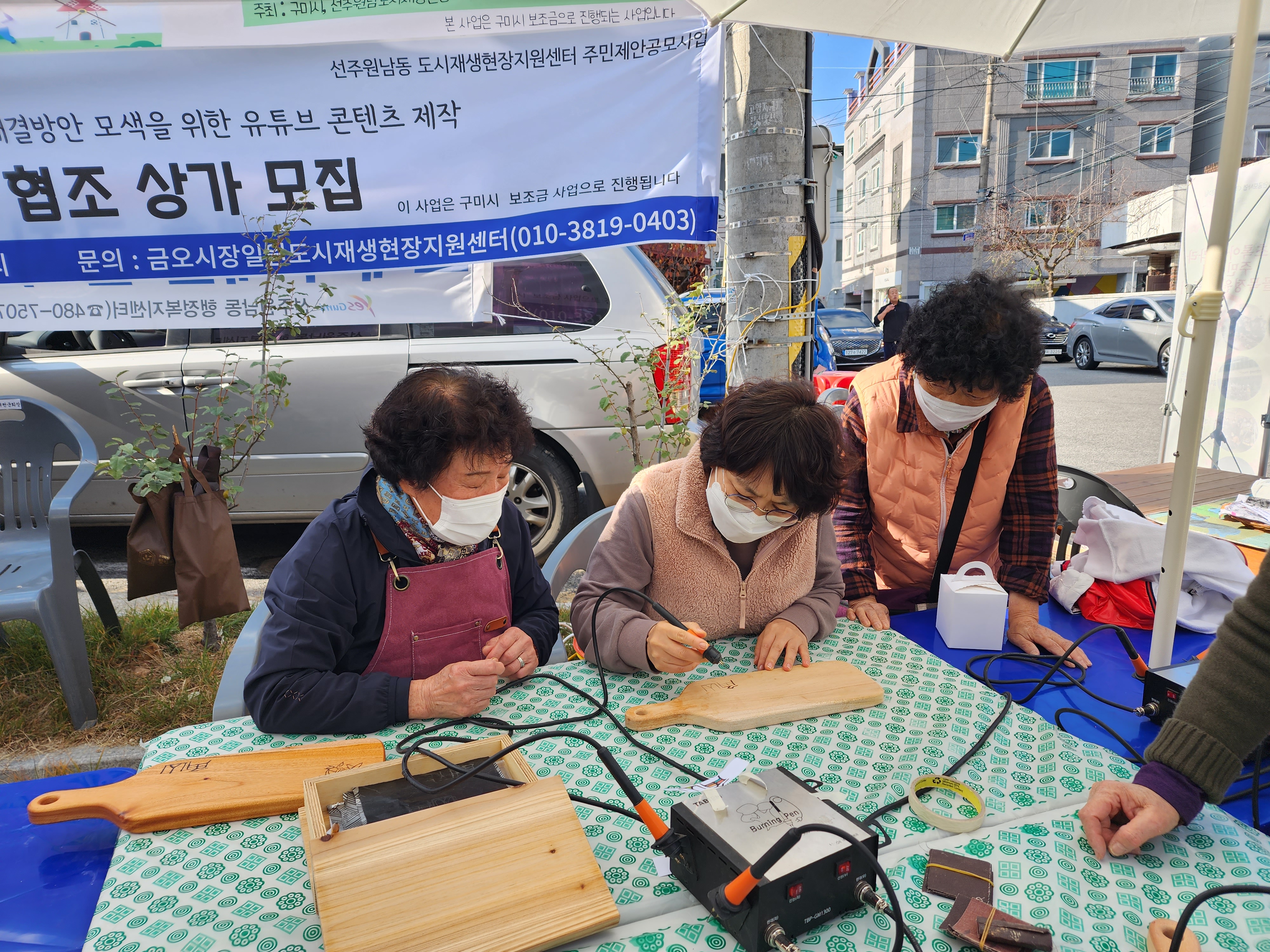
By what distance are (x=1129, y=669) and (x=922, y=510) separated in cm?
64

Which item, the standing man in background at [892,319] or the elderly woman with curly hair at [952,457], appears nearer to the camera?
the elderly woman with curly hair at [952,457]

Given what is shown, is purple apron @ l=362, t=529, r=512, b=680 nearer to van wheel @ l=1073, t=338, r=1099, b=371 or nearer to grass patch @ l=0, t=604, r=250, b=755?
grass patch @ l=0, t=604, r=250, b=755

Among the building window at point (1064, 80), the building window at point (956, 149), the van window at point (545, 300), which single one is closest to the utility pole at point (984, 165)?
the building window at point (956, 149)

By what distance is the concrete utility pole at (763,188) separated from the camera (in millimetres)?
3002

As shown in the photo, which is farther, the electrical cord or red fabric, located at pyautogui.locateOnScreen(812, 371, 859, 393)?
red fabric, located at pyautogui.locateOnScreen(812, 371, 859, 393)

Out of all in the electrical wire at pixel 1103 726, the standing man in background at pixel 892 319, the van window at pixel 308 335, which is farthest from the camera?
the standing man in background at pixel 892 319

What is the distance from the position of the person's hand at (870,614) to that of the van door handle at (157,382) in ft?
11.2

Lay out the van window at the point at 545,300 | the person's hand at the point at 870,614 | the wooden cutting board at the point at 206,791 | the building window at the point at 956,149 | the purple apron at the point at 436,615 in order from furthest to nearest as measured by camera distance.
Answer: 1. the building window at the point at 956,149
2. the van window at the point at 545,300
3. the person's hand at the point at 870,614
4. the purple apron at the point at 436,615
5. the wooden cutting board at the point at 206,791

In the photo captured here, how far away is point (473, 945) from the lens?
847 millimetres

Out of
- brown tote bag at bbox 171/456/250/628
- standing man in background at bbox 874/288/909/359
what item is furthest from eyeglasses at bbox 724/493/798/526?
standing man in background at bbox 874/288/909/359

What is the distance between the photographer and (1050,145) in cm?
2931

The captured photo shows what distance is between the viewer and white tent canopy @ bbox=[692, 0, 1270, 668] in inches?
55.7

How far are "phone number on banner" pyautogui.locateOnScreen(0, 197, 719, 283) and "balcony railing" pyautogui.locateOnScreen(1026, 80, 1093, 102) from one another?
106ft

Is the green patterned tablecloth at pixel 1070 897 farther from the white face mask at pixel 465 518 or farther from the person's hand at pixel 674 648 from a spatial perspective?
the white face mask at pixel 465 518
